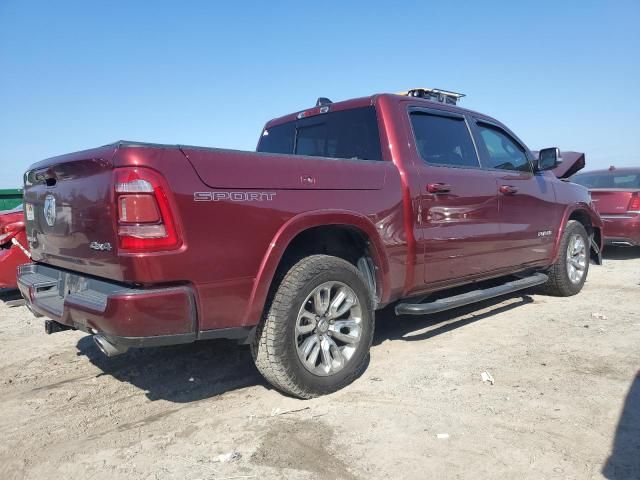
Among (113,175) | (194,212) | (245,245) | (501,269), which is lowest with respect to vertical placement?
(501,269)

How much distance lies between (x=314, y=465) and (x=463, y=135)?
3195mm

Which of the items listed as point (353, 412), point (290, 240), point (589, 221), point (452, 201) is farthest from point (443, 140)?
point (589, 221)

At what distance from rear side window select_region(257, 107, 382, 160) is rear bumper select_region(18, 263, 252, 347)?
5.96 ft

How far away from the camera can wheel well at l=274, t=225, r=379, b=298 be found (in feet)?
10.8

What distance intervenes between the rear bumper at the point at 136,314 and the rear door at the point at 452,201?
1.67 m

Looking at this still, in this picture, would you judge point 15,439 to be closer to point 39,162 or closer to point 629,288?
point 39,162

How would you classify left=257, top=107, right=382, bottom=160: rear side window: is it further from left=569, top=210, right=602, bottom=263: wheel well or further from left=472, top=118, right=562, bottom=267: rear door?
left=569, top=210, right=602, bottom=263: wheel well

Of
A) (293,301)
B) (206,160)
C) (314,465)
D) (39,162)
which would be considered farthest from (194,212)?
(39,162)

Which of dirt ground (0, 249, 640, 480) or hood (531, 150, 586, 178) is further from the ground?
hood (531, 150, 586, 178)

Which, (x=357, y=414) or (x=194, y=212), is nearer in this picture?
(x=194, y=212)

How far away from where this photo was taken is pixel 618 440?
2668 millimetres

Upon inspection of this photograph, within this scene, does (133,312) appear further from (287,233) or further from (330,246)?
(330,246)

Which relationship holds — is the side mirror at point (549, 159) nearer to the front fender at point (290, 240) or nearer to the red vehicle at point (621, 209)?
the front fender at point (290, 240)

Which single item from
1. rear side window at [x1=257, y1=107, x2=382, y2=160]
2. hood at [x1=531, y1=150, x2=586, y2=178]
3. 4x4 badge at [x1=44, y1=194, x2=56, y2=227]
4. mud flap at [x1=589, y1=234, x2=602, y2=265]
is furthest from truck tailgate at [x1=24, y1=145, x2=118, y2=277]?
mud flap at [x1=589, y1=234, x2=602, y2=265]
